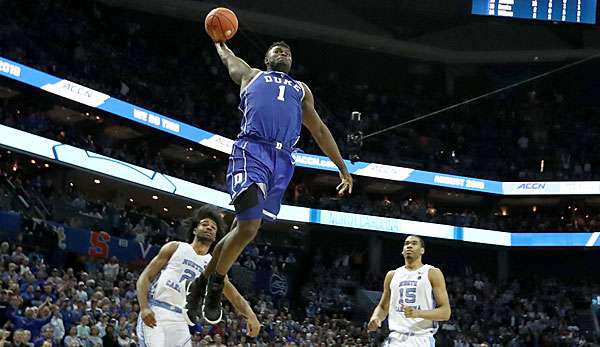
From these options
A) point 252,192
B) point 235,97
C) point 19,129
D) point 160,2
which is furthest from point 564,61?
point 252,192

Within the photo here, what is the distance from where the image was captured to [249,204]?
6613 millimetres

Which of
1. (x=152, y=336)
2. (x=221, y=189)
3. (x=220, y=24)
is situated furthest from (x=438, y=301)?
(x=221, y=189)

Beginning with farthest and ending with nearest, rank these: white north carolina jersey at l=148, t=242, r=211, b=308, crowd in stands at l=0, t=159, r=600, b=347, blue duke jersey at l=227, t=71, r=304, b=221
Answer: crowd in stands at l=0, t=159, r=600, b=347
white north carolina jersey at l=148, t=242, r=211, b=308
blue duke jersey at l=227, t=71, r=304, b=221

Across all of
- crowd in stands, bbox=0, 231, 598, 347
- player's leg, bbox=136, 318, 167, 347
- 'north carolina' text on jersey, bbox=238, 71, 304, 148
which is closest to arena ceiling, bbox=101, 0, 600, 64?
crowd in stands, bbox=0, 231, 598, 347

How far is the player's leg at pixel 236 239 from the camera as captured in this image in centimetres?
662

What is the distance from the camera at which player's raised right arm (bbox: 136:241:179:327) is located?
7.87 m

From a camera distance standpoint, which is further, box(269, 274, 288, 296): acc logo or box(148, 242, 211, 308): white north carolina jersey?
box(269, 274, 288, 296): acc logo

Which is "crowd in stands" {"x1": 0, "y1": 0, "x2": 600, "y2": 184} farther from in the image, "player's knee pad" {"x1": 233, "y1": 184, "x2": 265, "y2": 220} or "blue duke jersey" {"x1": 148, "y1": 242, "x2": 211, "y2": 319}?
"player's knee pad" {"x1": 233, "y1": 184, "x2": 265, "y2": 220}

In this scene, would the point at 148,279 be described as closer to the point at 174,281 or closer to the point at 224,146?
the point at 174,281

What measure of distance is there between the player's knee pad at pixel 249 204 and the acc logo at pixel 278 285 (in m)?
26.8

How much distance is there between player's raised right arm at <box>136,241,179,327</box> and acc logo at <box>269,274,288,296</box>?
2465 centimetres

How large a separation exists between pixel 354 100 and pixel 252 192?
1435 inches

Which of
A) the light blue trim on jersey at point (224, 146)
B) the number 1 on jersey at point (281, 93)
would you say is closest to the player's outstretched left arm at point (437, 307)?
the number 1 on jersey at point (281, 93)

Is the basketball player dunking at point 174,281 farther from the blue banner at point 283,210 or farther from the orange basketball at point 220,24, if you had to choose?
the blue banner at point 283,210
